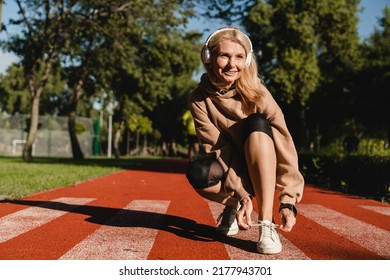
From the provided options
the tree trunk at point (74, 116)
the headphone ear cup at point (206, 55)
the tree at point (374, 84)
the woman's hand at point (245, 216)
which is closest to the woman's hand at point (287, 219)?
the woman's hand at point (245, 216)

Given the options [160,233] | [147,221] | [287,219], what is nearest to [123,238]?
[160,233]

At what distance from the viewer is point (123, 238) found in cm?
367

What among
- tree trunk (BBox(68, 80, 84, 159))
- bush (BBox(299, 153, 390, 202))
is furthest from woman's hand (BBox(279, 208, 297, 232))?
tree trunk (BBox(68, 80, 84, 159))

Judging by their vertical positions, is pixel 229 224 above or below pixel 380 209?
above

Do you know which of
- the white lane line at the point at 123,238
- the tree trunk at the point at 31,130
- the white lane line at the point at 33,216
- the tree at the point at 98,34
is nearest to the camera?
the white lane line at the point at 123,238

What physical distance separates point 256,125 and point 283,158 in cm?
33

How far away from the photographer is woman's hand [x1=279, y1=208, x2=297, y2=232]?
10.8 feet

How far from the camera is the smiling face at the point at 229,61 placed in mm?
3518

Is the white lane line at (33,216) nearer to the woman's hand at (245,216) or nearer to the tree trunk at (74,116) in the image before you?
the woman's hand at (245,216)

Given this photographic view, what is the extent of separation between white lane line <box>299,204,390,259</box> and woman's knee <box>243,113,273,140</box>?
1.13 meters

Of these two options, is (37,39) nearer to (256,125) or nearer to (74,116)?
(74,116)

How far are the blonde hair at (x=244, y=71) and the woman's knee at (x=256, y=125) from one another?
14cm

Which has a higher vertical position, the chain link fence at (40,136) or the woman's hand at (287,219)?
the woman's hand at (287,219)
